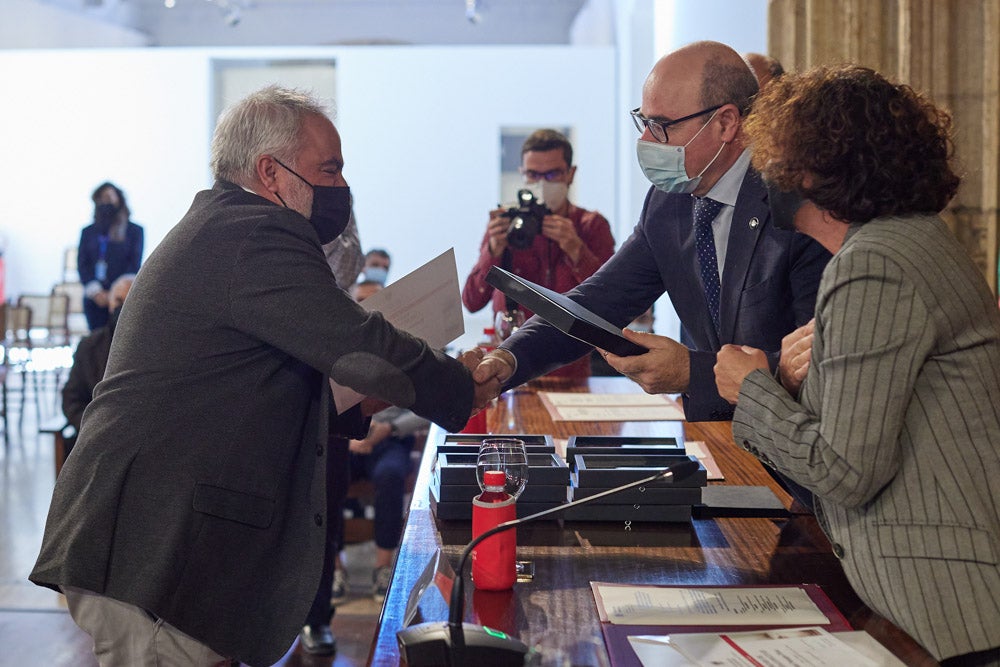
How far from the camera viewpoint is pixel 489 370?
86.4 inches

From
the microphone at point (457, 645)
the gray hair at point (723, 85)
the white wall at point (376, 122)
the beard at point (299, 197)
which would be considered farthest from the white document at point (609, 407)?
the white wall at point (376, 122)

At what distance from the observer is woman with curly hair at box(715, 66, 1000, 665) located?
1.26 metres

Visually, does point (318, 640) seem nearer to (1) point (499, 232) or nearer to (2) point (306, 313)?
(1) point (499, 232)

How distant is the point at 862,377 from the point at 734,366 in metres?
0.25

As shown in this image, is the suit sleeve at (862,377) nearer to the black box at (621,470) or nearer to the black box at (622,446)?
the black box at (621,470)

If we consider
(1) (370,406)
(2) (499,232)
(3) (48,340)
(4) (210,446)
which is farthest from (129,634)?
(3) (48,340)

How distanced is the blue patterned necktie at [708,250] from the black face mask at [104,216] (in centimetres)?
656

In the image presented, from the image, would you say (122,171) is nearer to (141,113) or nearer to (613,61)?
(141,113)

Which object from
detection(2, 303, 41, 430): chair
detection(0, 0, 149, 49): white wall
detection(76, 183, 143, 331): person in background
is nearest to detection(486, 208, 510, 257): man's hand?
detection(2, 303, 41, 430): chair

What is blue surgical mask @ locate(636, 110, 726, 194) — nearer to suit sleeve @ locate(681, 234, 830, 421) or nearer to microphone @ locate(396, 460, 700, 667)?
suit sleeve @ locate(681, 234, 830, 421)

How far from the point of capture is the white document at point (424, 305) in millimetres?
1994

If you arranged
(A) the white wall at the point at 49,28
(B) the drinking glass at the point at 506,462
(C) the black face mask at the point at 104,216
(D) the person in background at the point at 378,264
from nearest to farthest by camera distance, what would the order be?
Answer: 1. (B) the drinking glass at the point at 506,462
2. (D) the person in background at the point at 378,264
3. (C) the black face mask at the point at 104,216
4. (A) the white wall at the point at 49,28

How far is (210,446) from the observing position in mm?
1667

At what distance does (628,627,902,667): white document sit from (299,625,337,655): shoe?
7.36 feet
